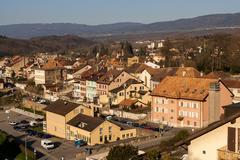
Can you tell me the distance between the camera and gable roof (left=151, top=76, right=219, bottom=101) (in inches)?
1546

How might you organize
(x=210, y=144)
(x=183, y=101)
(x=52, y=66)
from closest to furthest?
(x=210, y=144) → (x=183, y=101) → (x=52, y=66)

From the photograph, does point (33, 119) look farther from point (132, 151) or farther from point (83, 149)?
point (132, 151)

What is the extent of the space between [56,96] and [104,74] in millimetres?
8329

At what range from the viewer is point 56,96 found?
204ft

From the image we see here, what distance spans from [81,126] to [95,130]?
74.3 inches

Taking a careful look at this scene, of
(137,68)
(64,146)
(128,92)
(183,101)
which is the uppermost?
(137,68)

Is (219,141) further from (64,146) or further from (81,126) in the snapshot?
(81,126)

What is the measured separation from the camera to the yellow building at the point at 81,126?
120 feet

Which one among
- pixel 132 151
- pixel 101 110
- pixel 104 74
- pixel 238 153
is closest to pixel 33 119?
pixel 101 110

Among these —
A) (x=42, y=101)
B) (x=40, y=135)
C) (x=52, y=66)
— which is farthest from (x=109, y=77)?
(x=52, y=66)

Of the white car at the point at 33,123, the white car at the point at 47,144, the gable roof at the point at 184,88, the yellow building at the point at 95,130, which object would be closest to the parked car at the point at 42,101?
the white car at the point at 33,123

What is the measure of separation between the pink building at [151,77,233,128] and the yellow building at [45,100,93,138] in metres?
6.52

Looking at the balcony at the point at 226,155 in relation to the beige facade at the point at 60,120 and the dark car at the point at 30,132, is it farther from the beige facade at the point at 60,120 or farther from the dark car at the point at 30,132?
the dark car at the point at 30,132

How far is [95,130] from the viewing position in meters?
36.2
